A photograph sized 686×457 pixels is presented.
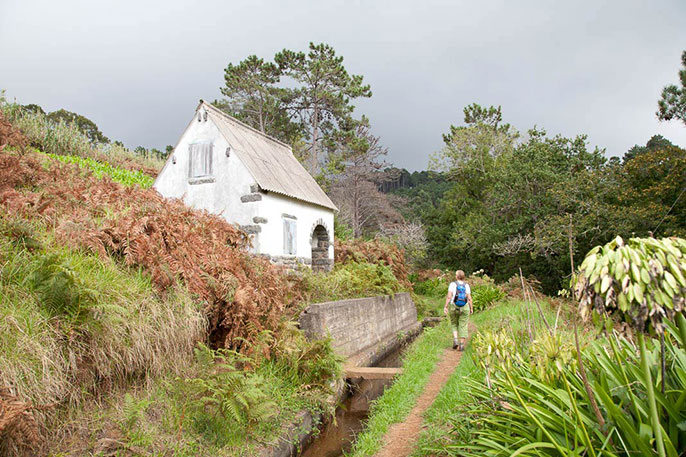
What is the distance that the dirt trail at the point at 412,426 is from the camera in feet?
17.6

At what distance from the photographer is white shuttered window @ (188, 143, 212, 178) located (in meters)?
12.1

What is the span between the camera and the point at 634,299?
6.79 feet

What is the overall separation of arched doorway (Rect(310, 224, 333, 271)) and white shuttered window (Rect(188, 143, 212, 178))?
14.5 feet

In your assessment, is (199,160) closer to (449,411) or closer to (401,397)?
(401,397)

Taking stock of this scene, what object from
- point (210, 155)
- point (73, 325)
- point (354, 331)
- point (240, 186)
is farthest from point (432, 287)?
point (73, 325)

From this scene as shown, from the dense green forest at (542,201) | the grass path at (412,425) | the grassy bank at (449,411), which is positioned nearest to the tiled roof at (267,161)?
the grass path at (412,425)

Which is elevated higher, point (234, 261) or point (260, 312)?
point (234, 261)

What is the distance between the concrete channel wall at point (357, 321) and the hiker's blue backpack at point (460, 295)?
265cm

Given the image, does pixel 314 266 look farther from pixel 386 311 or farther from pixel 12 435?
pixel 12 435

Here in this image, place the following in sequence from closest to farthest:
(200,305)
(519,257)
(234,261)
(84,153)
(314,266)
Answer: (200,305) → (234,261) → (314,266) → (84,153) → (519,257)

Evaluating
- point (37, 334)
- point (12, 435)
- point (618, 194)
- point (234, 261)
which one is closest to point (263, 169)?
point (234, 261)

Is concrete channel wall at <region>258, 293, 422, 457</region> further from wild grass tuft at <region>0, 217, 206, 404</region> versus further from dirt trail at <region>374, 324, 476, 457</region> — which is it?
wild grass tuft at <region>0, 217, 206, 404</region>

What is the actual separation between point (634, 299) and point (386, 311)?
12221 millimetres

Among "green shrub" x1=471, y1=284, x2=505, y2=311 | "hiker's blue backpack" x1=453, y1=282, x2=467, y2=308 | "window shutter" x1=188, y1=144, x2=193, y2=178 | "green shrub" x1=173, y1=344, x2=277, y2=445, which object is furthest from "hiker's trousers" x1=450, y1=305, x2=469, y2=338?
"window shutter" x1=188, y1=144, x2=193, y2=178
